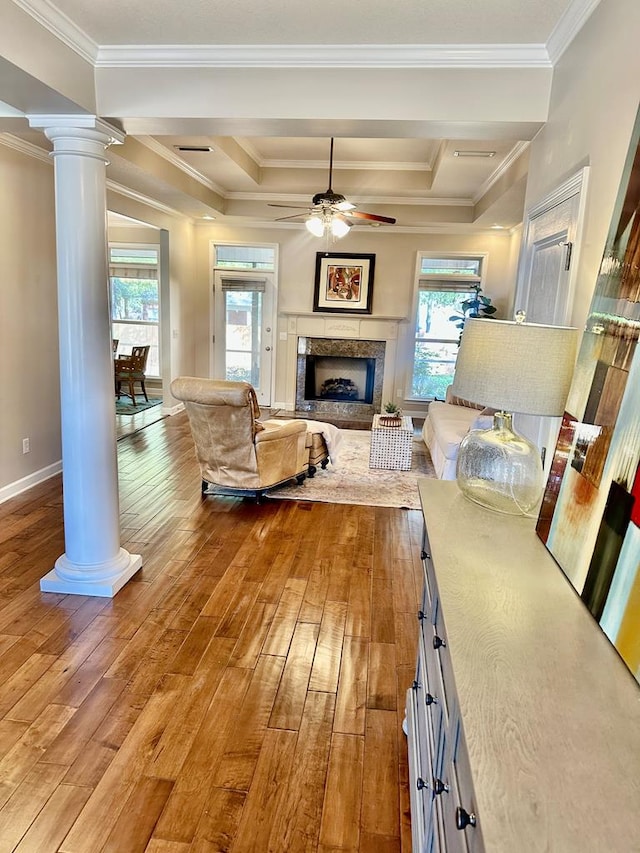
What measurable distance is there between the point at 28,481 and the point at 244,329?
4.31 metres

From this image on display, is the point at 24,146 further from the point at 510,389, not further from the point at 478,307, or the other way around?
the point at 478,307

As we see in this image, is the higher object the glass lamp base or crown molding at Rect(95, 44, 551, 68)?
crown molding at Rect(95, 44, 551, 68)

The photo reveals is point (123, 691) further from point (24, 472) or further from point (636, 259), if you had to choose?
point (24, 472)

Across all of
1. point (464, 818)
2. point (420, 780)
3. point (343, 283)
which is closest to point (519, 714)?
point (464, 818)

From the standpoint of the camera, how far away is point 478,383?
1.61 m

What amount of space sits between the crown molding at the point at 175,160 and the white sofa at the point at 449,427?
335cm

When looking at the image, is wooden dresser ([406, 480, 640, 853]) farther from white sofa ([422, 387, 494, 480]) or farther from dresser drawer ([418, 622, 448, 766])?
white sofa ([422, 387, 494, 480])

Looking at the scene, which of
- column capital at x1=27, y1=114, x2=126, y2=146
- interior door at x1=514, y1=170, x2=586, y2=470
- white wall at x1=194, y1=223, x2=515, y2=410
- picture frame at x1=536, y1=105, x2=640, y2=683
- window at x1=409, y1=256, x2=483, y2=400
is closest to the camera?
picture frame at x1=536, y1=105, x2=640, y2=683

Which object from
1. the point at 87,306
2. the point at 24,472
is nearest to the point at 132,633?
the point at 87,306

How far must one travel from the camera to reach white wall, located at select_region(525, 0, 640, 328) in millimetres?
1555

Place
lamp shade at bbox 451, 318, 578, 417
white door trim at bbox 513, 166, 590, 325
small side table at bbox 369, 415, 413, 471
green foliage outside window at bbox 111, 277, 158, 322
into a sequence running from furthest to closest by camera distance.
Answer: green foliage outside window at bbox 111, 277, 158, 322 → small side table at bbox 369, 415, 413, 471 → white door trim at bbox 513, 166, 590, 325 → lamp shade at bbox 451, 318, 578, 417

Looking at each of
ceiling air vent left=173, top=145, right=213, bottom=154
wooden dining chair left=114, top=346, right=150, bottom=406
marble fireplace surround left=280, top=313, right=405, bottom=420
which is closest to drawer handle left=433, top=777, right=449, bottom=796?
ceiling air vent left=173, top=145, right=213, bottom=154

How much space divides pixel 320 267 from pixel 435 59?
213 inches

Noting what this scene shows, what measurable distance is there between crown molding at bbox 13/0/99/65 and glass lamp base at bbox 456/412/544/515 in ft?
7.65
